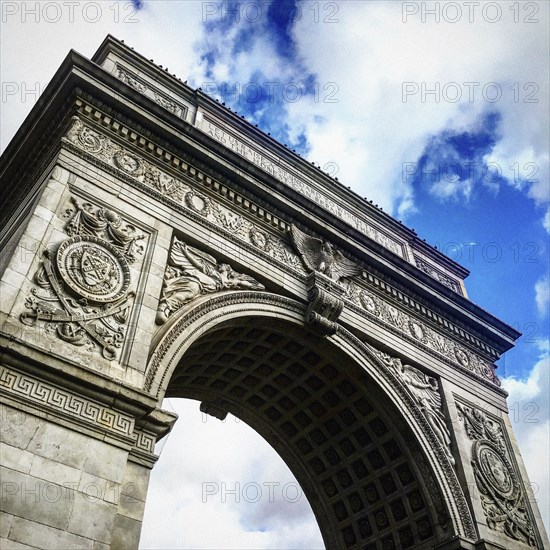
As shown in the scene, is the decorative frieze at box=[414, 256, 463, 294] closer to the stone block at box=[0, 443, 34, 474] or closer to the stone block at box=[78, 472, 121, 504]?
the stone block at box=[78, 472, 121, 504]

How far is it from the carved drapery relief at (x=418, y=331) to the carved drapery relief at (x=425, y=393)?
3.51ft

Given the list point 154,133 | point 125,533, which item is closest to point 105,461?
point 125,533

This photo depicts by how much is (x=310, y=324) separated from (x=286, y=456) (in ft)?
17.2

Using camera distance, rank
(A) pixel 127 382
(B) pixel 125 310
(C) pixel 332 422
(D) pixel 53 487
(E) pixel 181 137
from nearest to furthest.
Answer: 1. (D) pixel 53 487
2. (A) pixel 127 382
3. (B) pixel 125 310
4. (E) pixel 181 137
5. (C) pixel 332 422

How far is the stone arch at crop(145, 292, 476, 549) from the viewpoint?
1505 cm

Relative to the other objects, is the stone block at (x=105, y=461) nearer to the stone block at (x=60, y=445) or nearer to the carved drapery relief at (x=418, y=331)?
the stone block at (x=60, y=445)

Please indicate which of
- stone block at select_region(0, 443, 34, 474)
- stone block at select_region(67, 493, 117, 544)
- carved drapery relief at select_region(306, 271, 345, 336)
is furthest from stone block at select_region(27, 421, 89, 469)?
carved drapery relief at select_region(306, 271, 345, 336)

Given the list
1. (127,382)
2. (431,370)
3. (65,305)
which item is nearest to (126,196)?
(65,305)

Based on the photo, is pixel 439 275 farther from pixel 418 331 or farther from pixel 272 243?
pixel 272 243

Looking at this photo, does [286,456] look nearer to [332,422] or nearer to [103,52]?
[332,422]

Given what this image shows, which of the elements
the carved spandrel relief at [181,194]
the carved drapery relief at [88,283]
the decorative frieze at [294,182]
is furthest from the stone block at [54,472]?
the decorative frieze at [294,182]

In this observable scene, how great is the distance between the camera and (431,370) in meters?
17.7

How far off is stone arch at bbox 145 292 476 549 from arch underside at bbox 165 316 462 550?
0.03 meters

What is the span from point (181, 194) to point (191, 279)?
250cm
